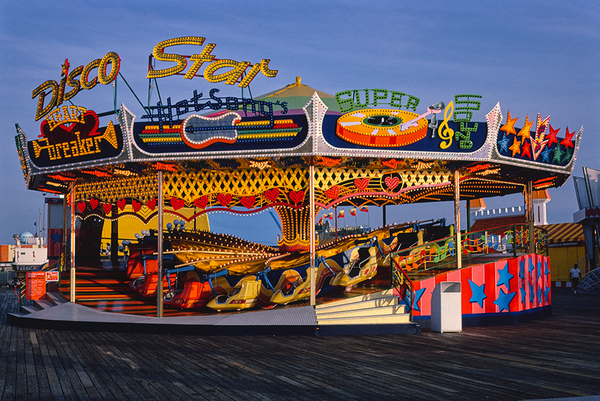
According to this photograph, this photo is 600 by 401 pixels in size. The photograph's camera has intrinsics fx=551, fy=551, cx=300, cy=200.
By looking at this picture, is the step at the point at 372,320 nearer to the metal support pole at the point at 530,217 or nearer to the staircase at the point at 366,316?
the staircase at the point at 366,316

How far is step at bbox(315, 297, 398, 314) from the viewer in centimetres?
1381

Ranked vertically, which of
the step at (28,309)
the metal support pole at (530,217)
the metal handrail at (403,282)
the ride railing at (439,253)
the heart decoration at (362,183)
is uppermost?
the heart decoration at (362,183)

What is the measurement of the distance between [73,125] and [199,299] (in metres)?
6.35

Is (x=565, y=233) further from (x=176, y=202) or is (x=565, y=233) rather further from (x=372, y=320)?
(x=176, y=202)

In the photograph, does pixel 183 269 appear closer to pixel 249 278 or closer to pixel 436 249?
pixel 249 278

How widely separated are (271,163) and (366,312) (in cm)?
519

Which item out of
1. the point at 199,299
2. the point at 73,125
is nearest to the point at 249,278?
the point at 199,299

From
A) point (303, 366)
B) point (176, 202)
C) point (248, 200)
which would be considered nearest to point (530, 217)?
point (248, 200)

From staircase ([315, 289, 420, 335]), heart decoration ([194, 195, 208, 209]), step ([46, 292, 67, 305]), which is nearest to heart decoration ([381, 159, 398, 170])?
staircase ([315, 289, 420, 335])

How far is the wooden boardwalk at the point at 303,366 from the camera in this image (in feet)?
24.3

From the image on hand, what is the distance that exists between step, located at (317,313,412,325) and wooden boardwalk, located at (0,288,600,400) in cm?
60

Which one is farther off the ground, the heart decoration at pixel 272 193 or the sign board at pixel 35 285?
the heart decoration at pixel 272 193

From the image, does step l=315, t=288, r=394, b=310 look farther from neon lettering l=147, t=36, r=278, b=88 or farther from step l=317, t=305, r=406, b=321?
neon lettering l=147, t=36, r=278, b=88

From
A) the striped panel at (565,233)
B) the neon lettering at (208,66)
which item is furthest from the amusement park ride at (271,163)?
the striped panel at (565,233)
